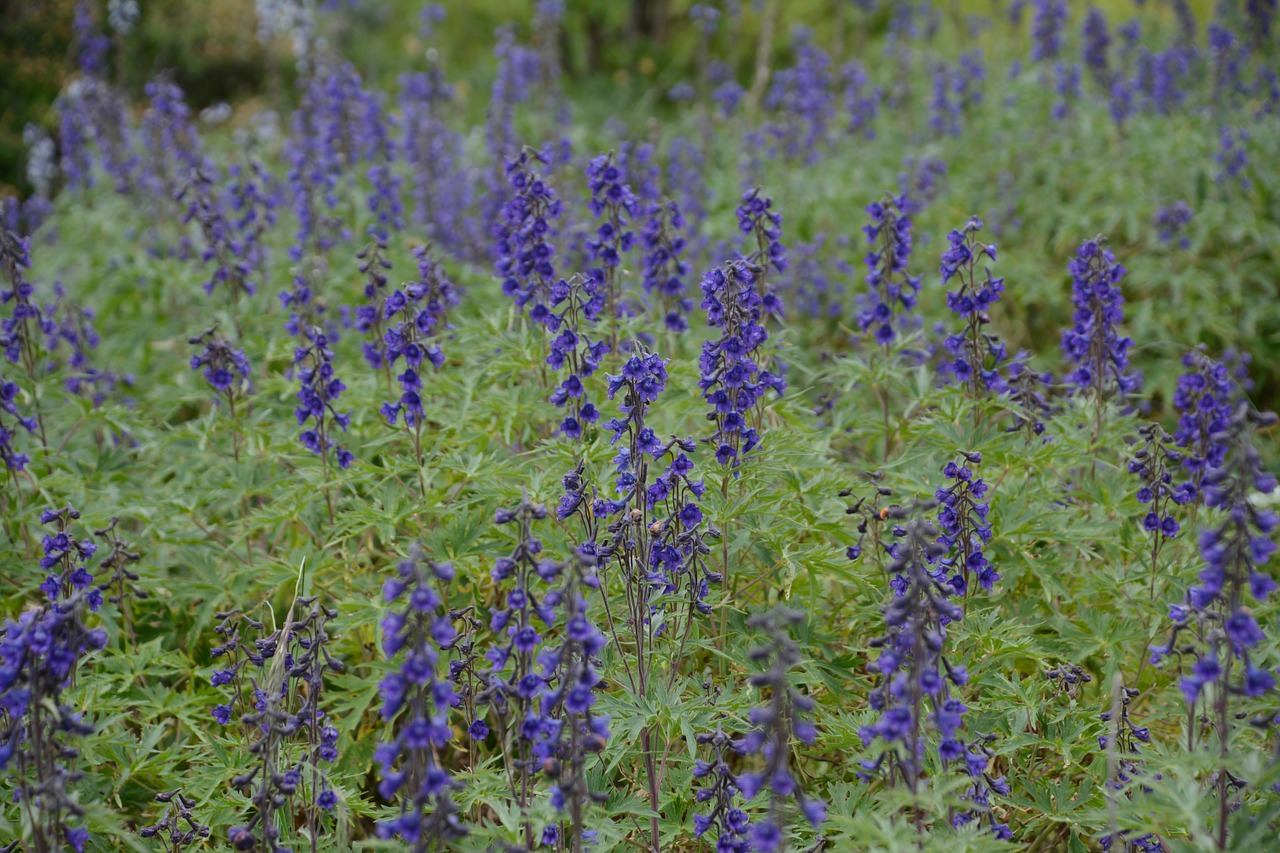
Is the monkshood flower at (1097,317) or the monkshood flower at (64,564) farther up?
the monkshood flower at (1097,317)

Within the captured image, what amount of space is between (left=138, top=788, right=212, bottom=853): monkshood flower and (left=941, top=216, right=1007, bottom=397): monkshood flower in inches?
128

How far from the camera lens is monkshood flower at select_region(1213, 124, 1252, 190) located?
7695 mm

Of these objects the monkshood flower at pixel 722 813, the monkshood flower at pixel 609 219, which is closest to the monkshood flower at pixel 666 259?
the monkshood flower at pixel 609 219

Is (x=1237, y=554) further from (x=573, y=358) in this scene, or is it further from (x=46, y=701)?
(x=46, y=701)

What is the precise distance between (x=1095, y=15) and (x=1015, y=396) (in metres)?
6.29

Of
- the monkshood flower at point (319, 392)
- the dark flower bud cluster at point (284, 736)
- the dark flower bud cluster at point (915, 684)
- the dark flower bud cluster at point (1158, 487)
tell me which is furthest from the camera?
the monkshood flower at point (319, 392)

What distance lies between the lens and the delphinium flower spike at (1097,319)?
4570mm

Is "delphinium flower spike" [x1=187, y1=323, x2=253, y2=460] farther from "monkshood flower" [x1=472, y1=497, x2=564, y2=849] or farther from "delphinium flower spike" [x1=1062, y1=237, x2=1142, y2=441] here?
"delphinium flower spike" [x1=1062, y1=237, x2=1142, y2=441]

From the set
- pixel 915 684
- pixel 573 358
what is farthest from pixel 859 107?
pixel 915 684

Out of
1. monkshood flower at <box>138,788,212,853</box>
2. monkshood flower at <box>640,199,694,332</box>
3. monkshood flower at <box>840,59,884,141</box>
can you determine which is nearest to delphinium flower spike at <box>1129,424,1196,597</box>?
monkshood flower at <box>640,199,694,332</box>

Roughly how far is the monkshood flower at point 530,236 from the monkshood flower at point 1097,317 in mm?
2250

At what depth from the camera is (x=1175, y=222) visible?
24.1 ft

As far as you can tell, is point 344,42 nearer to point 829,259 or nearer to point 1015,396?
point 829,259

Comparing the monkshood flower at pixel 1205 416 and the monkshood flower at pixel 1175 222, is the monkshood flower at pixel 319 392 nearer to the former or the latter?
the monkshood flower at pixel 1205 416
